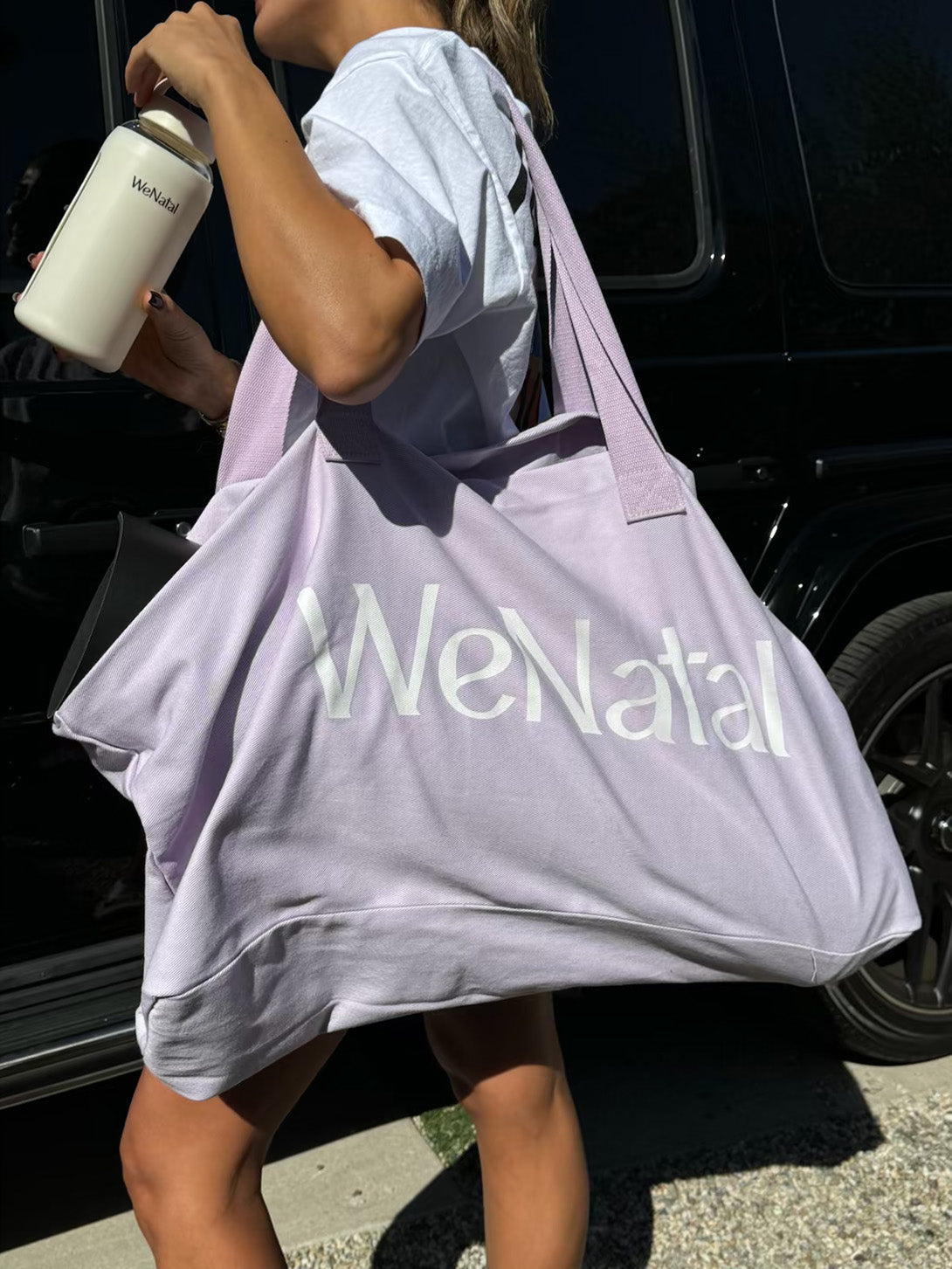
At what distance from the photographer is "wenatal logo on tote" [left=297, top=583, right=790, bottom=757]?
1194mm

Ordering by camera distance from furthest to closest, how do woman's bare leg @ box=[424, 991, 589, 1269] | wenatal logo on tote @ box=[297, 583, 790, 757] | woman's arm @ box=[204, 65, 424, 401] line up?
woman's bare leg @ box=[424, 991, 589, 1269] < wenatal logo on tote @ box=[297, 583, 790, 757] < woman's arm @ box=[204, 65, 424, 401]

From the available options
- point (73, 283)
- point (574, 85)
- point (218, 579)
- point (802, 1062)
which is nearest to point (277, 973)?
point (218, 579)

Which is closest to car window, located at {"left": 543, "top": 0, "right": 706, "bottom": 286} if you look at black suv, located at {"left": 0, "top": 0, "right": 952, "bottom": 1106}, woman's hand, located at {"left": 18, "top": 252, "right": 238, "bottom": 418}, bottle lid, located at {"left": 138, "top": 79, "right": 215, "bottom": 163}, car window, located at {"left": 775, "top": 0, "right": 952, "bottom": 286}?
black suv, located at {"left": 0, "top": 0, "right": 952, "bottom": 1106}

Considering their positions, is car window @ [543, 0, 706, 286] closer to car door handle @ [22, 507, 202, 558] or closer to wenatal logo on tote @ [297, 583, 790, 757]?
car door handle @ [22, 507, 202, 558]

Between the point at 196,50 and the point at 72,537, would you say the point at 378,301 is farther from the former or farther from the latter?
the point at 72,537

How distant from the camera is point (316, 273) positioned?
1.08 metres

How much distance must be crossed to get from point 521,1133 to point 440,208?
0.97 meters

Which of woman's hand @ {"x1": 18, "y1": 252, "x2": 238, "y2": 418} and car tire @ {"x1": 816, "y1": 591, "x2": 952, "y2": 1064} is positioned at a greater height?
woman's hand @ {"x1": 18, "y1": 252, "x2": 238, "y2": 418}

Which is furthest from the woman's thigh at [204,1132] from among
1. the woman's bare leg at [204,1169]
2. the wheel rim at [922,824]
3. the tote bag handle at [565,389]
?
the wheel rim at [922,824]

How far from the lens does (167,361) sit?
1621 millimetres

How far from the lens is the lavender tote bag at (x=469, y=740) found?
1156 mm

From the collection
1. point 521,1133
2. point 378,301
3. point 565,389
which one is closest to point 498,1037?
point 521,1133

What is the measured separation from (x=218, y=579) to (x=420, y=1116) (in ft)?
5.62

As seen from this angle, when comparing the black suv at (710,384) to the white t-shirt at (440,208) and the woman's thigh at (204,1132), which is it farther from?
the white t-shirt at (440,208)
